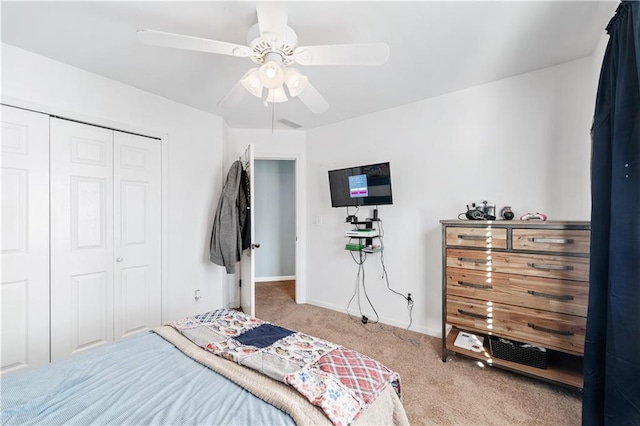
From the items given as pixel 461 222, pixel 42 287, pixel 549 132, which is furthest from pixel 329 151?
pixel 42 287

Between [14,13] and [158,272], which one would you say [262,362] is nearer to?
[158,272]

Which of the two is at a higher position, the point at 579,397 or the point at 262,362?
the point at 262,362

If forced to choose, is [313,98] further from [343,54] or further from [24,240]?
[24,240]

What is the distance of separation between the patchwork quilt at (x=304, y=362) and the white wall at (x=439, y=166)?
1732mm

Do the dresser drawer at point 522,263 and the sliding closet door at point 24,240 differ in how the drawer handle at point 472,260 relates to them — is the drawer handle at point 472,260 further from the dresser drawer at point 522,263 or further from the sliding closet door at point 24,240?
the sliding closet door at point 24,240

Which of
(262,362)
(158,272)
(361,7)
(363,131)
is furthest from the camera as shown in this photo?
(363,131)

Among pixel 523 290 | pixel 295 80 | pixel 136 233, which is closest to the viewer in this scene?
pixel 295 80

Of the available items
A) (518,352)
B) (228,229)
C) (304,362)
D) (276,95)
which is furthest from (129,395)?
(518,352)

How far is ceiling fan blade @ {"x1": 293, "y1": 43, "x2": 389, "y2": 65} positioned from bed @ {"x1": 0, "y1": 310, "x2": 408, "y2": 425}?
1.46 m

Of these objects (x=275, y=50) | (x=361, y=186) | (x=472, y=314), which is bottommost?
(x=472, y=314)

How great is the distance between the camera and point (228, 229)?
2.90 m

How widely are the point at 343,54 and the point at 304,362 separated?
1.48m

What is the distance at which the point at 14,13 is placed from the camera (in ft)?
5.19

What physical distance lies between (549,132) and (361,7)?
181cm
